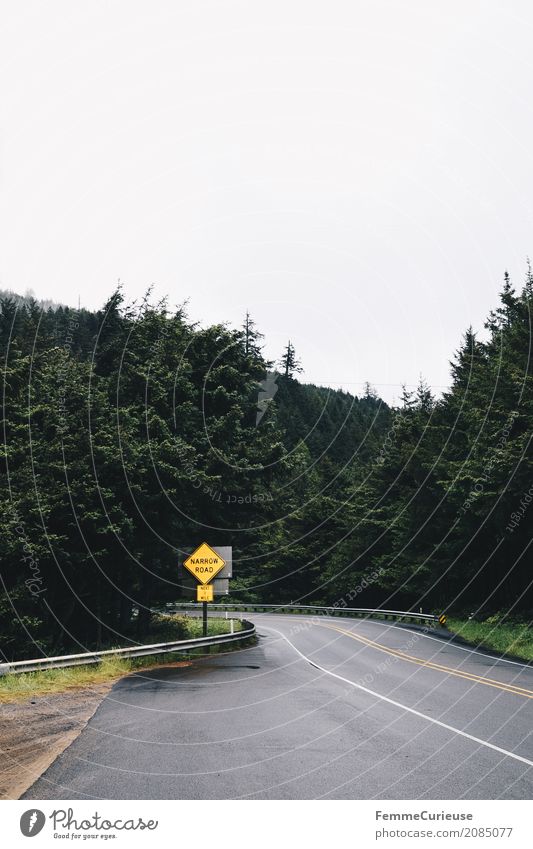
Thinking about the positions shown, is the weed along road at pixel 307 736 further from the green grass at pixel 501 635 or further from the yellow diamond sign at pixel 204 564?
the yellow diamond sign at pixel 204 564

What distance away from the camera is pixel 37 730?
10.5 m

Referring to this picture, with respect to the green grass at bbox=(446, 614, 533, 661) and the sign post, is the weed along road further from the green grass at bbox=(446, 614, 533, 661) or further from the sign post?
the sign post

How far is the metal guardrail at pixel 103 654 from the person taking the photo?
16036 millimetres

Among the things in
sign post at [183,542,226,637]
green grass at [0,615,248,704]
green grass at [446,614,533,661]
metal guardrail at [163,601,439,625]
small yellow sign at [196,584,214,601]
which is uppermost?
sign post at [183,542,226,637]

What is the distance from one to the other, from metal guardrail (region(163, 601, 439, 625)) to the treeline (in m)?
2.52

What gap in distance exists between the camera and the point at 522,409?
3108 cm

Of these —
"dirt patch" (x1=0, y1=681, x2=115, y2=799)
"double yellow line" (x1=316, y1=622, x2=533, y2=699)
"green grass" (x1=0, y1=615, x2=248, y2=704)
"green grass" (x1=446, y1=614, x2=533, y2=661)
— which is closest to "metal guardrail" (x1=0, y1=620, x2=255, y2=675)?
"green grass" (x1=0, y1=615, x2=248, y2=704)

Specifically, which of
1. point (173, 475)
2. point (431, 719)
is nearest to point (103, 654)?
point (431, 719)

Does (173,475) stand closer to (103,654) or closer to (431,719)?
(103,654)

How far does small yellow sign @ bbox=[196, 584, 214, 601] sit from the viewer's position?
88.5 feet

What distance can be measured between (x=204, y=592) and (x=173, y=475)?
24.3ft
